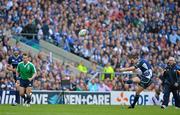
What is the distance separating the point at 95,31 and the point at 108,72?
352cm

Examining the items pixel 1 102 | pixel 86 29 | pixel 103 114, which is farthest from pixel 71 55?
pixel 103 114

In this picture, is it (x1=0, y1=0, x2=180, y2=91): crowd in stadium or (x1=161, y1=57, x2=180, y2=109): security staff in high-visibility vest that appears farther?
(x1=0, y1=0, x2=180, y2=91): crowd in stadium

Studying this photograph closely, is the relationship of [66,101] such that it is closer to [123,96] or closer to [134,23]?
[123,96]

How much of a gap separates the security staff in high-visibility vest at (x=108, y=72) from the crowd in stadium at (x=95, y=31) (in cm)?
19

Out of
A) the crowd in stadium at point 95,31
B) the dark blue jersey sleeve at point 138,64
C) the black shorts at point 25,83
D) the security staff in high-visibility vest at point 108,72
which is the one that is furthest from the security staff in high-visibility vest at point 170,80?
the security staff in high-visibility vest at point 108,72

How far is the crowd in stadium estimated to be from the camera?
117 ft

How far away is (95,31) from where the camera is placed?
39625 millimetres

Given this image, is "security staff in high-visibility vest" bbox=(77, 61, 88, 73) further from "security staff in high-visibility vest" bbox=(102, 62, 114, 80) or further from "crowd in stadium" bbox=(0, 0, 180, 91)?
"security staff in high-visibility vest" bbox=(102, 62, 114, 80)

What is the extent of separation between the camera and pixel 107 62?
38312 mm

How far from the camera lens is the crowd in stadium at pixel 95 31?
35.5 metres

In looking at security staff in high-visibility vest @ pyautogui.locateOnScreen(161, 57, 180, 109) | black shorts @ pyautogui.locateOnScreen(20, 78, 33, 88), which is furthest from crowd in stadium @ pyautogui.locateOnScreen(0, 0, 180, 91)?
security staff in high-visibility vest @ pyautogui.locateOnScreen(161, 57, 180, 109)

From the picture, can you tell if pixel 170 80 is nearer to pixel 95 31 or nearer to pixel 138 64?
pixel 138 64

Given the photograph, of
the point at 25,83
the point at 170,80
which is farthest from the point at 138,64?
the point at 25,83

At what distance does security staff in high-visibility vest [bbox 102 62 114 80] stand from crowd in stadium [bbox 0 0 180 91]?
0.63ft
